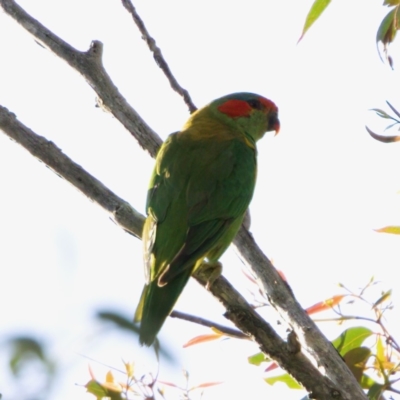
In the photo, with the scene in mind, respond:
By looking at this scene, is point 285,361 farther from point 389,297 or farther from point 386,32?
point 386,32

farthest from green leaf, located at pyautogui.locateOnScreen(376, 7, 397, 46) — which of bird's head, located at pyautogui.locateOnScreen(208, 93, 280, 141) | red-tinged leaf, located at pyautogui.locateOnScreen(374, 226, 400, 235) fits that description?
bird's head, located at pyautogui.locateOnScreen(208, 93, 280, 141)

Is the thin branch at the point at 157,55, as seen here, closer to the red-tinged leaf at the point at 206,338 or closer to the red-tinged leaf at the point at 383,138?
the red-tinged leaf at the point at 383,138

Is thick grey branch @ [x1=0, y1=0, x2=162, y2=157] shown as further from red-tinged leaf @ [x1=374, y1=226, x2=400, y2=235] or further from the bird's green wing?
red-tinged leaf @ [x1=374, y1=226, x2=400, y2=235]

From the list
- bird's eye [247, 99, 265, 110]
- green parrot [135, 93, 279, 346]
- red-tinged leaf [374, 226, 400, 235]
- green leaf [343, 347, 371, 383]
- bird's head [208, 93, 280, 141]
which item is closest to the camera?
green leaf [343, 347, 371, 383]

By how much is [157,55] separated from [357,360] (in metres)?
1.54

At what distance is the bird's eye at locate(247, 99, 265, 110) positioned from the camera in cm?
457

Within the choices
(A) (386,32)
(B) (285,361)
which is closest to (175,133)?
(A) (386,32)

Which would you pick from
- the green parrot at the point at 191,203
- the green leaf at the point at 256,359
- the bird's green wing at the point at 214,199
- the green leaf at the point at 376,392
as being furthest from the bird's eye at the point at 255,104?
the green leaf at the point at 376,392

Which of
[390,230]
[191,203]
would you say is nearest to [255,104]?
[191,203]

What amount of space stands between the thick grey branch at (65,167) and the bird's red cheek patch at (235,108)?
82.8 inches

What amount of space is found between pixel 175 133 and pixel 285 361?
2174mm

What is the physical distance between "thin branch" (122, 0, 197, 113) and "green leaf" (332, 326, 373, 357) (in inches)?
46.1

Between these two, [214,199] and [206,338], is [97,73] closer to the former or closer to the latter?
[214,199]

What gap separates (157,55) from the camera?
9.13 ft
